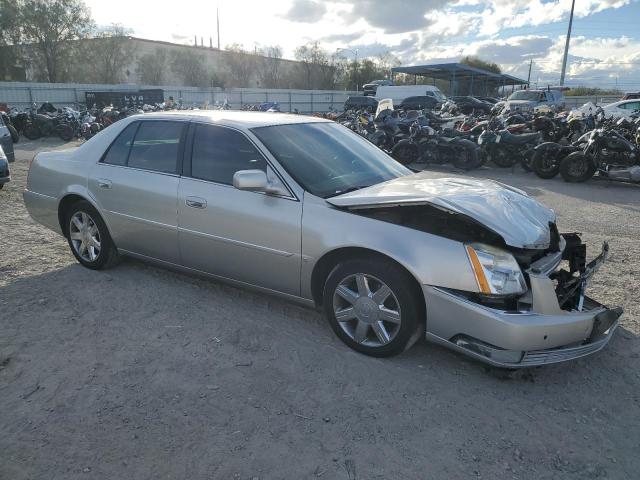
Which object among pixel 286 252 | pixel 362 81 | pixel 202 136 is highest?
pixel 362 81

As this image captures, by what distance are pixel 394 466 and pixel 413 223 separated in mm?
1468

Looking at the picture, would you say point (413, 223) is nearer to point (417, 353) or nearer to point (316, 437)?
point (417, 353)

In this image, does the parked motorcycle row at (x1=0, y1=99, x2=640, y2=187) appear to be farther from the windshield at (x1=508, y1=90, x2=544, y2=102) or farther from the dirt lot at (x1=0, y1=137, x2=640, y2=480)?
the windshield at (x1=508, y1=90, x2=544, y2=102)

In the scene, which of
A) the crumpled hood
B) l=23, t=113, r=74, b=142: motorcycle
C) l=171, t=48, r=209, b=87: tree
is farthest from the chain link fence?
l=171, t=48, r=209, b=87: tree

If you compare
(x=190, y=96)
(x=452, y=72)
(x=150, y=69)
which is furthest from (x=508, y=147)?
(x=150, y=69)

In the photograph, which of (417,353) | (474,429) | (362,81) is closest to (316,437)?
(474,429)

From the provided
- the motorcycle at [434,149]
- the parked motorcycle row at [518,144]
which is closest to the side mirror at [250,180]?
the parked motorcycle row at [518,144]

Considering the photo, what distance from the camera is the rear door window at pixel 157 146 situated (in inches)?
161

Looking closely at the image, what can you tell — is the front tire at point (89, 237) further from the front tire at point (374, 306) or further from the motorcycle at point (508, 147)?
the motorcycle at point (508, 147)

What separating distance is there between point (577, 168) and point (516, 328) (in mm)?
8896

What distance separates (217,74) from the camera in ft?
224

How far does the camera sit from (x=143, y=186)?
4.16 metres

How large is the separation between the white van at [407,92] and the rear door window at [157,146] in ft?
110

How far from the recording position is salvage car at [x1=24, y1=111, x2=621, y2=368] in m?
2.81
